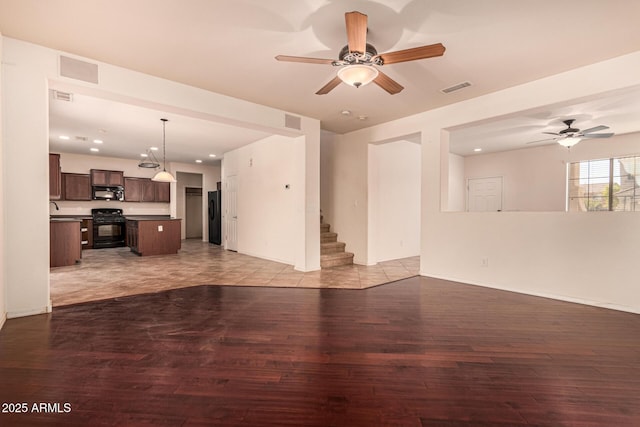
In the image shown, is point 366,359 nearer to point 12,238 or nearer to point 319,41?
point 319,41

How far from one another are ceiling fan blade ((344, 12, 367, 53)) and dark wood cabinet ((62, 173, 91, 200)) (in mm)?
9523

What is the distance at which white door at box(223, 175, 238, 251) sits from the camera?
8180 mm

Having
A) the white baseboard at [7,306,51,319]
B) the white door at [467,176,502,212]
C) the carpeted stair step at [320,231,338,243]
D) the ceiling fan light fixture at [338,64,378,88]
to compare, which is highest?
the ceiling fan light fixture at [338,64,378,88]

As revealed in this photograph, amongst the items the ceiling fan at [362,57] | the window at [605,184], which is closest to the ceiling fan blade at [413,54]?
the ceiling fan at [362,57]

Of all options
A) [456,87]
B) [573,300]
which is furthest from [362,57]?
[573,300]

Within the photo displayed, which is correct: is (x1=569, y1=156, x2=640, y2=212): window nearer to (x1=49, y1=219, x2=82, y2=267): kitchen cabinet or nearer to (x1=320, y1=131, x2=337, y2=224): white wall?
(x1=320, y1=131, x2=337, y2=224): white wall

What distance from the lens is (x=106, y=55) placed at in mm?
3211

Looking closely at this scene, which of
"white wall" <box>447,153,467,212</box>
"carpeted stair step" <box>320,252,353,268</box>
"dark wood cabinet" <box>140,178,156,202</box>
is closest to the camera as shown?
"carpeted stair step" <box>320,252,353,268</box>

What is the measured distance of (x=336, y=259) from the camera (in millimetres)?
5945

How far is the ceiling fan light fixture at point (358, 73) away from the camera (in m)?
2.72

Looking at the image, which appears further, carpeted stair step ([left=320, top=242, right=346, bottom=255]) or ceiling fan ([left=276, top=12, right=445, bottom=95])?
carpeted stair step ([left=320, top=242, right=346, bottom=255])

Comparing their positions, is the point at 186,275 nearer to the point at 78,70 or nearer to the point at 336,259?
the point at 336,259

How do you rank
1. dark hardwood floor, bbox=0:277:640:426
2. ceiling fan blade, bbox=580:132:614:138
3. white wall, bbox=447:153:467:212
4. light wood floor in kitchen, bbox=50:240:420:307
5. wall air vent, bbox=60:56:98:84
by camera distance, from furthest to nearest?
white wall, bbox=447:153:467:212 < ceiling fan blade, bbox=580:132:614:138 < light wood floor in kitchen, bbox=50:240:420:307 < wall air vent, bbox=60:56:98:84 < dark hardwood floor, bbox=0:277:640:426

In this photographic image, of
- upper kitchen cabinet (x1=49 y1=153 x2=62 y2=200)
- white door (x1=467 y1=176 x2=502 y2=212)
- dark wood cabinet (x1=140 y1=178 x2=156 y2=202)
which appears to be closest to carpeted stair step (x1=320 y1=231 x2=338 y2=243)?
upper kitchen cabinet (x1=49 y1=153 x2=62 y2=200)
